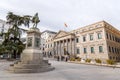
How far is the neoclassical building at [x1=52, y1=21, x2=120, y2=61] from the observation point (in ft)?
103

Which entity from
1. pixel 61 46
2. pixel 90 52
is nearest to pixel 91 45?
pixel 90 52

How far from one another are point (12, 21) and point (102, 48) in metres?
25.4

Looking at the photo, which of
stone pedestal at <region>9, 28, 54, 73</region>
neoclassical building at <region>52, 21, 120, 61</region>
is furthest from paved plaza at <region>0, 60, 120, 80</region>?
neoclassical building at <region>52, 21, 120, 61</region>

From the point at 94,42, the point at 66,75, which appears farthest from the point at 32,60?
the point at 94,42

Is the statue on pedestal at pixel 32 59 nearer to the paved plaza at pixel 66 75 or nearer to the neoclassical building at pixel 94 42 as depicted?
the paved plaza at pixel 66 75

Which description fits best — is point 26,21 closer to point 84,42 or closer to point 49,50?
point 84,42

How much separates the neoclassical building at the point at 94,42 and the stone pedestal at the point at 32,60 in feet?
73.2

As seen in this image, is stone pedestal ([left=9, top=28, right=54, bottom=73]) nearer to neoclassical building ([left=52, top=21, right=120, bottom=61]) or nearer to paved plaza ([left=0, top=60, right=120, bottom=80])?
paved plaza ([left=0, top=60, right=120, bottom=80])

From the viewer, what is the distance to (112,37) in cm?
3509

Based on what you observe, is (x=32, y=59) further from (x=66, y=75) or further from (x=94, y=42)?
(x=94, y=42)

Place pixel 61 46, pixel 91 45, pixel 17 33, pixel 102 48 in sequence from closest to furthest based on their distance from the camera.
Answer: pixel 17 33
pixel 102 48
pixel 91 45
pixel 61 46

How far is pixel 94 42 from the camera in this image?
3359 centimetres

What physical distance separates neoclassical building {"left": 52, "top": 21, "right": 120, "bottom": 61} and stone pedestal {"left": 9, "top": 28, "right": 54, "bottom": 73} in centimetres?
2230

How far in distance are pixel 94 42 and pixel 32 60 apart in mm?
24967
